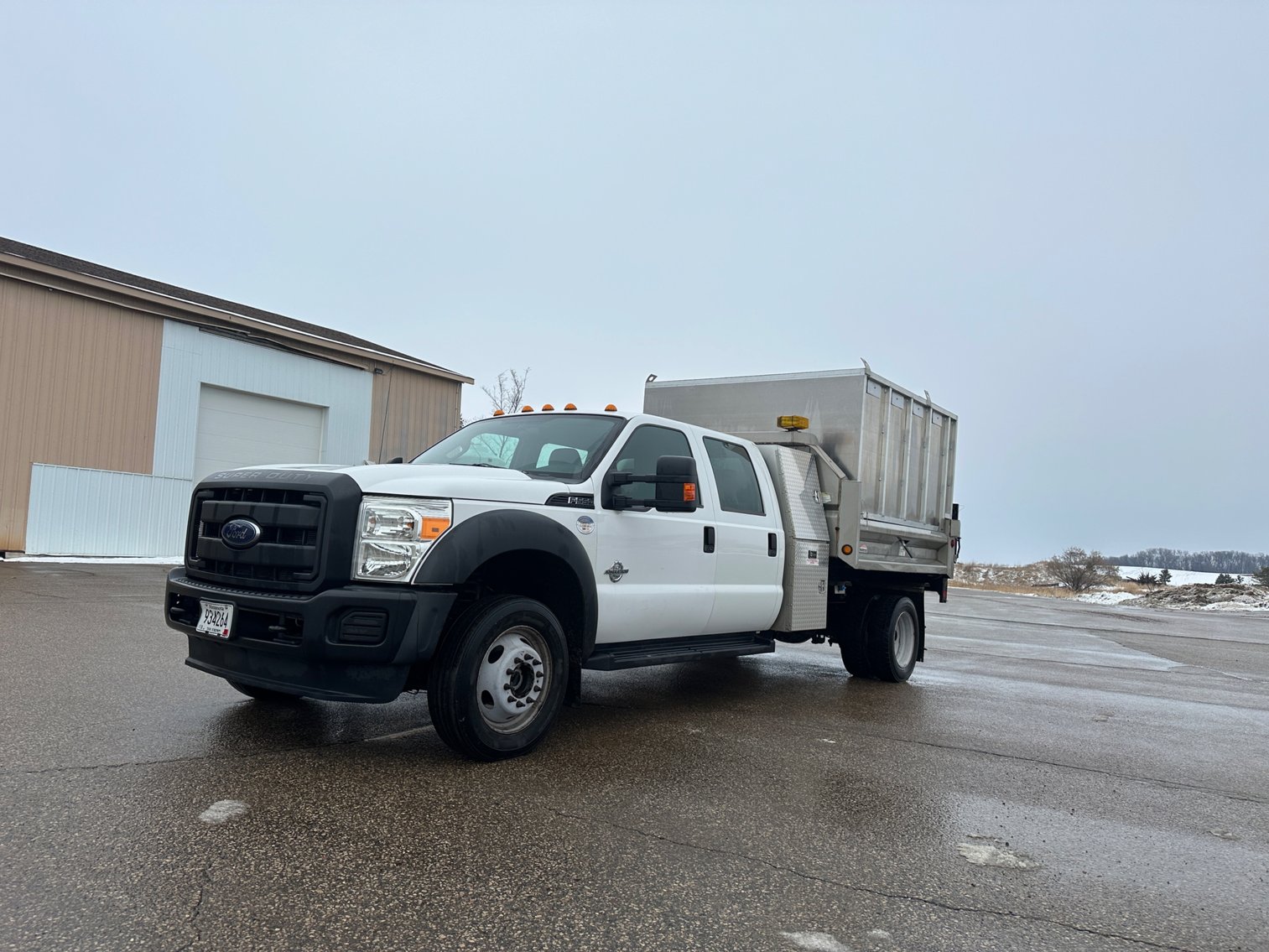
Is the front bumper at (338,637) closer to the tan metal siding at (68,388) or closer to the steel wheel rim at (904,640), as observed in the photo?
the steel wheel rim at (904,640)

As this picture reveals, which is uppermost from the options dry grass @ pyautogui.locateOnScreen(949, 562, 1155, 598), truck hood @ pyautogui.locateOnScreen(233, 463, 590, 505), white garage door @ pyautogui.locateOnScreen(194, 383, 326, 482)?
white garage door @ pyautogui.locateOnScreen(194, 383, 326, 482)

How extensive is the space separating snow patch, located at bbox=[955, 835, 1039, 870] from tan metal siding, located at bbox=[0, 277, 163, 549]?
17.8 meters

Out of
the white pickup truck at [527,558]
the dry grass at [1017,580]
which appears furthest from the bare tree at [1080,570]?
the white pickup truck at [527,558]

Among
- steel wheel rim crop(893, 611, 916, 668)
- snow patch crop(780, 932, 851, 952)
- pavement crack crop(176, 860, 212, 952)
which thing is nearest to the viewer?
pavement crack crop(176, 860, 212, 952)

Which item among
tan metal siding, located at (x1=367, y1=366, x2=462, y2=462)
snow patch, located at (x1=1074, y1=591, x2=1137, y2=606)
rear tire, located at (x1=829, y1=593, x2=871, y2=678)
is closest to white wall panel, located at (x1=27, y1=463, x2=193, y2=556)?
tan metal siding, located at (x1=367, y1=366, x2=462, y2=462)

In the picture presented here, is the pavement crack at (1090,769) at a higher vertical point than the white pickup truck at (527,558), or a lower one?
lower

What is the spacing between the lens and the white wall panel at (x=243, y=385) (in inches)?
746

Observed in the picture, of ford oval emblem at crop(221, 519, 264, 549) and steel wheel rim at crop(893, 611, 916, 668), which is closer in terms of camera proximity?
ford oval emblem at crop(221, 519, 264, 549)

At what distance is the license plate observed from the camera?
4660mm

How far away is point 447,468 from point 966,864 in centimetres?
324

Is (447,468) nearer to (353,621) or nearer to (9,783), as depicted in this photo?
(353,621)

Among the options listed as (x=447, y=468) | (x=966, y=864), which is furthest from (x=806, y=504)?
(x=966, y=864)

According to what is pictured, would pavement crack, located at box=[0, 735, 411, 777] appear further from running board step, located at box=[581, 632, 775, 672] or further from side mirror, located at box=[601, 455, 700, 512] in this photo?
side mirror, located at box=[601, 455, 700, 512]

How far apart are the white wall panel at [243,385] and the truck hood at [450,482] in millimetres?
15713
